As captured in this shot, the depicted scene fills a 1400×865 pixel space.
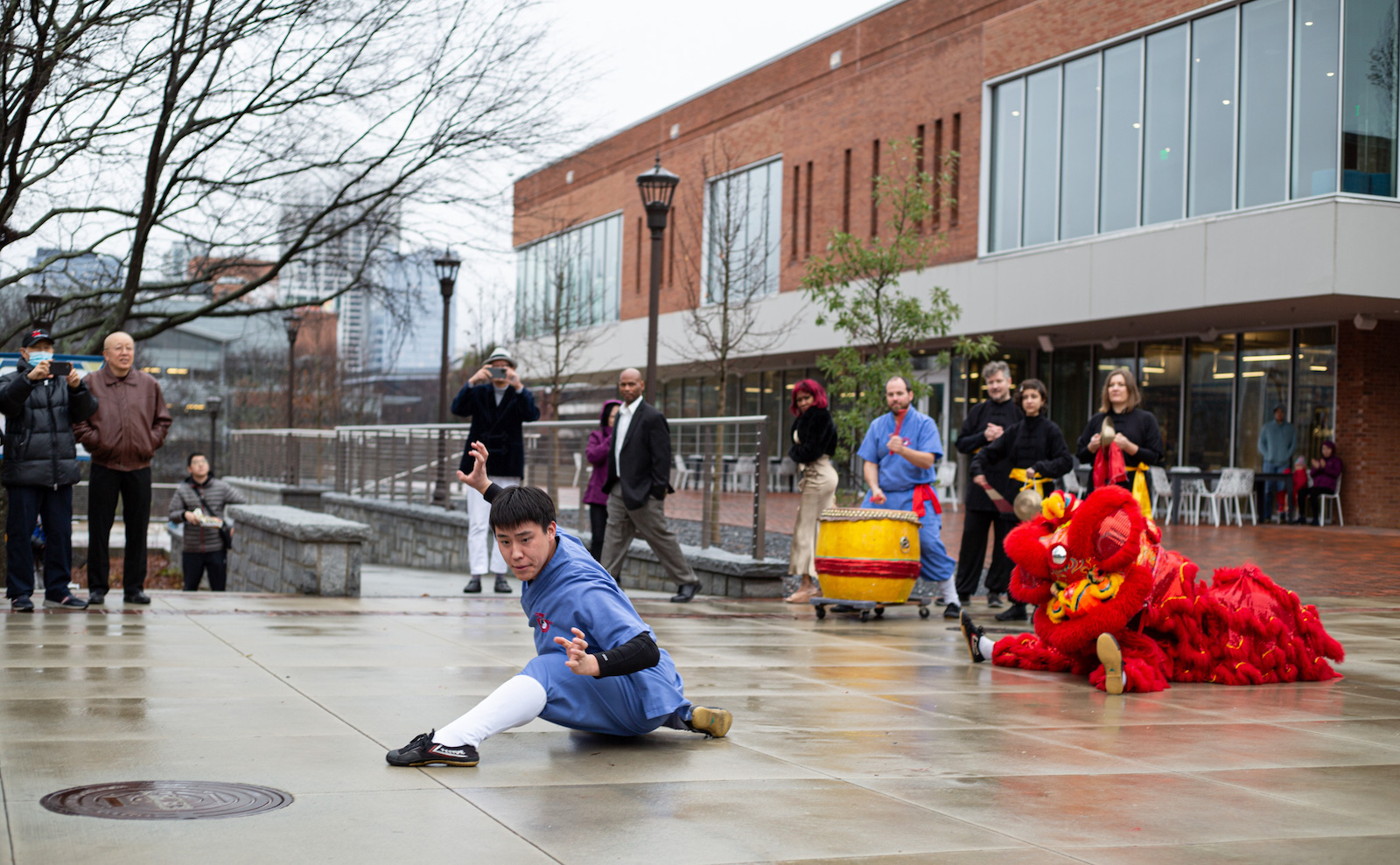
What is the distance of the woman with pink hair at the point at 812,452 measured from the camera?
35.3ft

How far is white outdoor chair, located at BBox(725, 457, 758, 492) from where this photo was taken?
12.0m

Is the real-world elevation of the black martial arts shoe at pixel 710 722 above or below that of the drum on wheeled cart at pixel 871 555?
below

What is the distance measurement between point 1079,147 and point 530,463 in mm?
14950

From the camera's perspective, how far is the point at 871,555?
9742 mm

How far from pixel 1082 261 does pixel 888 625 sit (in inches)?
675

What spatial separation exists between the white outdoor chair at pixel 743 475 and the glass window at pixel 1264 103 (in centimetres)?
1362

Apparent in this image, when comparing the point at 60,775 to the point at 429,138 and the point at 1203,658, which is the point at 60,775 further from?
the point at 429,138

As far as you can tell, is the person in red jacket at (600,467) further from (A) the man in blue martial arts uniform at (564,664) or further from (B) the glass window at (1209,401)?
(B) the glass window at (1209,401)

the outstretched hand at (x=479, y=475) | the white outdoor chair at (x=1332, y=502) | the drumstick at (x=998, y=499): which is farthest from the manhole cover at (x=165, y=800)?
the white outdoor chair at (x=1332, y=502)

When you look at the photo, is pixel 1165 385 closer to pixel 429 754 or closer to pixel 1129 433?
pixel 1129 433

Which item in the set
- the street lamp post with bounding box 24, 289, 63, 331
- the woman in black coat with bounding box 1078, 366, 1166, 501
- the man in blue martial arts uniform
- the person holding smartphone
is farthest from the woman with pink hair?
the street lamp post with bounding box 24, 289, 63, 331

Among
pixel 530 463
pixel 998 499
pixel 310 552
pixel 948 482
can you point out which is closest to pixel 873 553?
pixel 998 499

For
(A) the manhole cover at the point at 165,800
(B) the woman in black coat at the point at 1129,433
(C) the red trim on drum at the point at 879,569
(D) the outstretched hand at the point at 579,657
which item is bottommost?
(A) the manhole cover at the point at 165,800

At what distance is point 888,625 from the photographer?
980 cm
